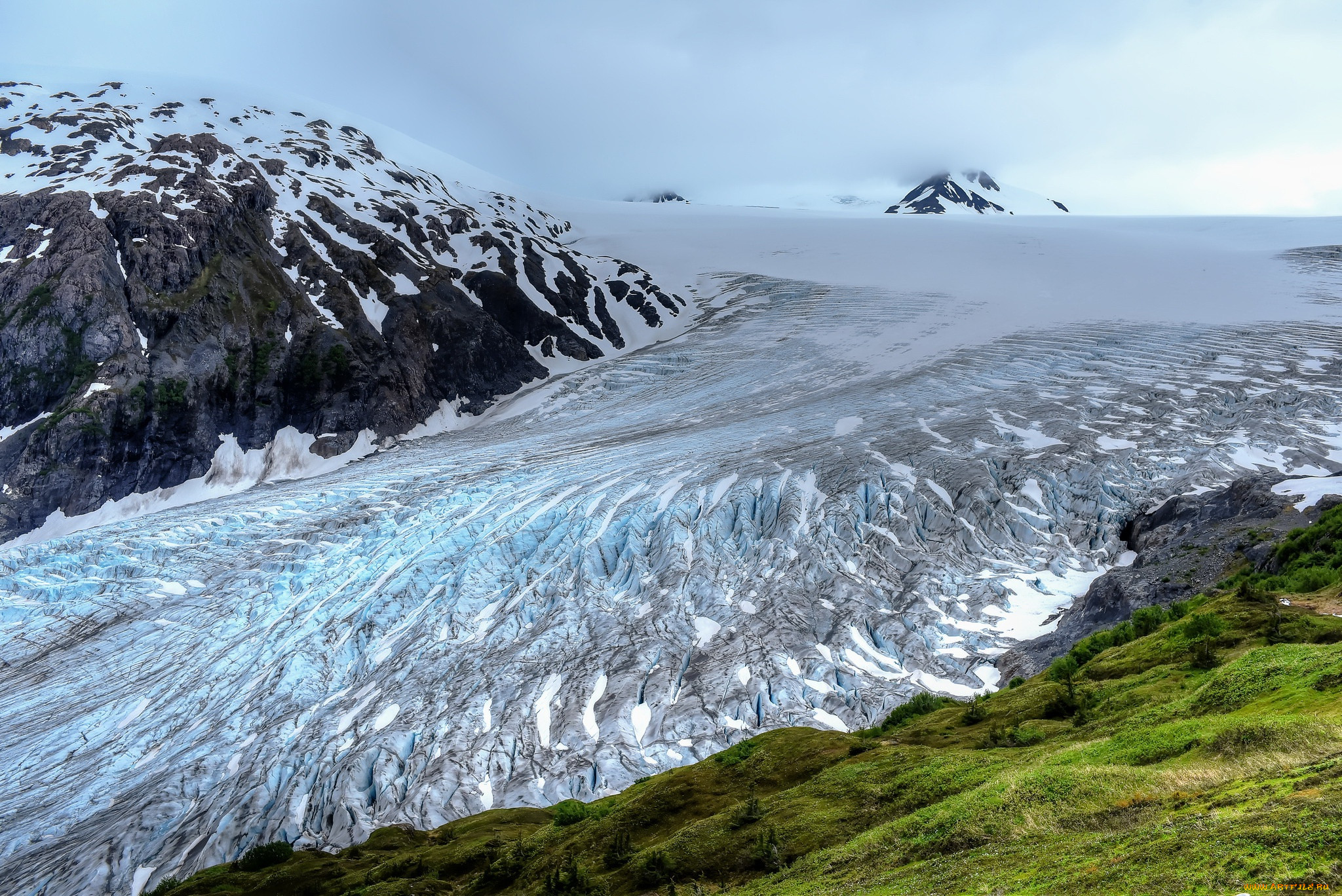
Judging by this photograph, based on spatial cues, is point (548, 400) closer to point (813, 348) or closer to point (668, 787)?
point (813, 348)

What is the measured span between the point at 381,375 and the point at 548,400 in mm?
19402

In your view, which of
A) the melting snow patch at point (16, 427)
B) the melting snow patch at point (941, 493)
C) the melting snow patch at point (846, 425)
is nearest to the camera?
the melting snow patch at point (941, 493)

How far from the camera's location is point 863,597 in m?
36.8

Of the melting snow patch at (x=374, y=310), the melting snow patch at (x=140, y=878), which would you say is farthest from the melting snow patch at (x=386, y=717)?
the melting snow patch at (x=374, y=310)

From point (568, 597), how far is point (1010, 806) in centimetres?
3009

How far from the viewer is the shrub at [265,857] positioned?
20781mm

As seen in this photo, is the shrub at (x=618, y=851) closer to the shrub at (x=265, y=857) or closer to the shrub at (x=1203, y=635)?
the shrub at (x=265, y=857)

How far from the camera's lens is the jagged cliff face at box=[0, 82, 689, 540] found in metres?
70.6

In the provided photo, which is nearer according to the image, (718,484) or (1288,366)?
(718,484)

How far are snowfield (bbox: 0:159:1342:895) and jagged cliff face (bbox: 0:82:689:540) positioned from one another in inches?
702

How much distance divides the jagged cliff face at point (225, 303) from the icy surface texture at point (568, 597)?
22.0 m

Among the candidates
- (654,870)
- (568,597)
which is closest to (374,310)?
(568,597)

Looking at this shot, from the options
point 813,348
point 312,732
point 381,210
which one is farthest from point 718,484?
point 381,210

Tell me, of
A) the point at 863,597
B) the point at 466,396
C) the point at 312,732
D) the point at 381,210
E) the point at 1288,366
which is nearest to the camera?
the point at 312,732
